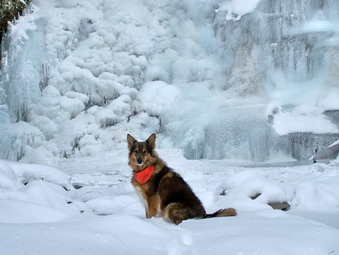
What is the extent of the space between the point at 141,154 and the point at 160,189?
413mm

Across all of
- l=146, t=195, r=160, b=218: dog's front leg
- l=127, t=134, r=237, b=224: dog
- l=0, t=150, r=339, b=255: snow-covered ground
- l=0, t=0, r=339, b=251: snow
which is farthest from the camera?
l=0, t=0, r=339, b=251: snow

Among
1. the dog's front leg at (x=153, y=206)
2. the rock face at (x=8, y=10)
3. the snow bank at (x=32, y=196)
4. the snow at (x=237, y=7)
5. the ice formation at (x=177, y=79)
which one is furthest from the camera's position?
the snow at (x=237, y=7)

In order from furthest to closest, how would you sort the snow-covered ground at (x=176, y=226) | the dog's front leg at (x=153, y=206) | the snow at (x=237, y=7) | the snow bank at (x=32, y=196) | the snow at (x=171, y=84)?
the snow at (x=237, y=7), the snow at (x=171, y=84), the dog's front leg at (x=153, y=206), the snow bank at (x=32, y=196), the snow-covered ground at (x=176, y=226)

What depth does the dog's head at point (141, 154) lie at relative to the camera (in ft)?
12.9

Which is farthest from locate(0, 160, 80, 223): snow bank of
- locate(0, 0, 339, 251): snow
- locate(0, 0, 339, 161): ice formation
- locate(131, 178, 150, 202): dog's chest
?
locate(0, 0, 339, 161): ice formation

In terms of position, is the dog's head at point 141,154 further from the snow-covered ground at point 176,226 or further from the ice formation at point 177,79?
the ice formation at point 177,79

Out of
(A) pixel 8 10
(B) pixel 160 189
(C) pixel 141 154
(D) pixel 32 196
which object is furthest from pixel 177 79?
(B) pixel 160 189

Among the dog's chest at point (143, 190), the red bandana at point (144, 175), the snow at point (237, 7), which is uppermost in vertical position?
the snow at point (237, 7)

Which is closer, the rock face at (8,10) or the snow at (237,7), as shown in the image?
the rock face at (8,10)

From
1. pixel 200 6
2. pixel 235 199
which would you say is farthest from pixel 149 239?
pixel 200 6

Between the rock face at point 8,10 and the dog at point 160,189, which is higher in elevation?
the rock face at point 8,10

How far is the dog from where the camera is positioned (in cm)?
368

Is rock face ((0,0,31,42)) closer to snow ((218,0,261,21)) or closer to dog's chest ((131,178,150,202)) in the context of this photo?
snow ((218,0,261,21))

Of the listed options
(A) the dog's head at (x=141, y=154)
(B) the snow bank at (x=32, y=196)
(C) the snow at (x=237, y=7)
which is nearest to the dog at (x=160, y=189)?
(A) the dog's head at (x=141, y=154)
